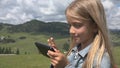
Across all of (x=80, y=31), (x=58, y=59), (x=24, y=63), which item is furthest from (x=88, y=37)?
(x=24, y=63)

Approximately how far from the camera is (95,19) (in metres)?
4.61

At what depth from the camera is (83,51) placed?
4.60m

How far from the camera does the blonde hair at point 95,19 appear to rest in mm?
4402

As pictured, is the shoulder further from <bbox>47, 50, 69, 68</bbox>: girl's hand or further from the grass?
the grass

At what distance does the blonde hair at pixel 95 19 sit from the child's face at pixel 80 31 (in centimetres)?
7

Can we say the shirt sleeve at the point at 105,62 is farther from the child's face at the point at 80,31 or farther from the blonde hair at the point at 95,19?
the child's face at the point at 80,31

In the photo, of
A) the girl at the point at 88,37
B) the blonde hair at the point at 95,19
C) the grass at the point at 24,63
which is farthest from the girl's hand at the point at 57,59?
the grass at the point at 24,63

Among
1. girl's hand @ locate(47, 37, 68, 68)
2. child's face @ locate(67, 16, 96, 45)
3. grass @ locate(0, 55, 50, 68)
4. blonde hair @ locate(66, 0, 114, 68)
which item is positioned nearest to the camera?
girl's hand @ locate(47, 37, 68, 68)

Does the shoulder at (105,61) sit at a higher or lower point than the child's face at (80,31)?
lower

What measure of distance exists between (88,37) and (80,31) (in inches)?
5.3

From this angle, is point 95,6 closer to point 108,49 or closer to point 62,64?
point 108,49

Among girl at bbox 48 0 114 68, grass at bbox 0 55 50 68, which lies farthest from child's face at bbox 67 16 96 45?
grass at bbox 0 55 50 68

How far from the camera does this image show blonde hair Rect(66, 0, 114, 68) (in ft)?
14.4

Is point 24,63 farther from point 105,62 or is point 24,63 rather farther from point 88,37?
point 105,62
